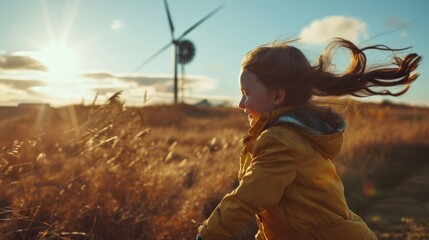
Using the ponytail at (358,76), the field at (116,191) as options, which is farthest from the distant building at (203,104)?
the ponytail at (358,76)

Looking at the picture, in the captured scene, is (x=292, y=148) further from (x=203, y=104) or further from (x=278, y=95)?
(x=203, y=104)

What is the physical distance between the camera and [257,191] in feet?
7.29

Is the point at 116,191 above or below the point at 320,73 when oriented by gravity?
below

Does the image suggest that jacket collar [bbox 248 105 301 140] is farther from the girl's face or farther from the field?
the field

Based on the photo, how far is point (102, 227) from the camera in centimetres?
398

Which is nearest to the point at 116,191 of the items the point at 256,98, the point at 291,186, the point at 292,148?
the point at 256,98

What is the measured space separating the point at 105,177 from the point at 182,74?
124ft

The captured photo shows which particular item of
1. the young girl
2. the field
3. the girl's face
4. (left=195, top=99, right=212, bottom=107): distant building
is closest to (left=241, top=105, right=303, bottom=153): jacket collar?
the young girl

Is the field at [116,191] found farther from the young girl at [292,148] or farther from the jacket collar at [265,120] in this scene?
→ the jacket collar at [265,120]

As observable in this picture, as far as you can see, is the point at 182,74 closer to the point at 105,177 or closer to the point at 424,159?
the point at 424,159

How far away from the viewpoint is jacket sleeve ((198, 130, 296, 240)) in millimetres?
2199

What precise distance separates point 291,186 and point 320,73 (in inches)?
29.0

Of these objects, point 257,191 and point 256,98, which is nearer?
point 257,191

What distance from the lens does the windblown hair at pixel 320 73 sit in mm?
2625
